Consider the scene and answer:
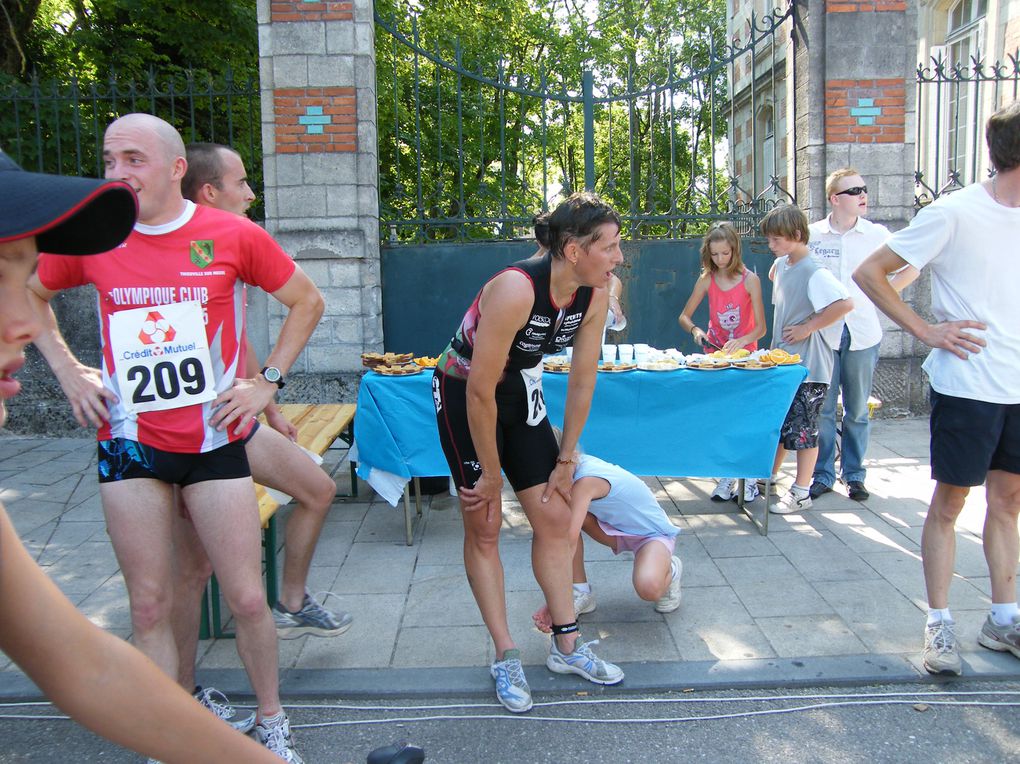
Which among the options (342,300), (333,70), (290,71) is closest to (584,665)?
(342,300)

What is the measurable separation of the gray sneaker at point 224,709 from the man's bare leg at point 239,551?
0.30 m

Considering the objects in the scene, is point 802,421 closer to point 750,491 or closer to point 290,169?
point 750,491

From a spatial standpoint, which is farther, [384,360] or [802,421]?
[802,421]

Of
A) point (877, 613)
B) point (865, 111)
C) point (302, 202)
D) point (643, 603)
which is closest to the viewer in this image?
point (877, 613)

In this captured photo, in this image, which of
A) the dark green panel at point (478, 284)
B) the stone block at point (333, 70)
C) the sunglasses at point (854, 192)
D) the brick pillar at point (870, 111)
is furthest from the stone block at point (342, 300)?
the brick pillar at point (870, 111)

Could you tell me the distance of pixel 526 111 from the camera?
32.0 feet

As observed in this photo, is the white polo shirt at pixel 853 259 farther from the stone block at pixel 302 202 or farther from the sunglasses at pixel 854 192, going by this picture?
the stone block at pixel 302 202

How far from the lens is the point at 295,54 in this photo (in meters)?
7.67

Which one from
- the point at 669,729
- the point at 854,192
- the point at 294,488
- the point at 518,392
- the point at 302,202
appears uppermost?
the point at 302,202

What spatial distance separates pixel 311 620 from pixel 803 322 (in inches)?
140

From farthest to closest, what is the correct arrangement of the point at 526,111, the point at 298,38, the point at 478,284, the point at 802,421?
the point at 526,111 → the point at 478,284 → the point at 298,38 → the point at 802,421

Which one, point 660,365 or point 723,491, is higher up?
point 660,365

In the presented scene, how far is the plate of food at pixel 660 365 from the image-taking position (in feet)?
17.2

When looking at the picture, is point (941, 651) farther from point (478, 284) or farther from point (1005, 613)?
point (478, 284)
